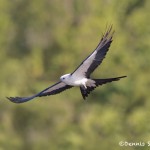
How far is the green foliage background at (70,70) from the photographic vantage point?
88.3 feet

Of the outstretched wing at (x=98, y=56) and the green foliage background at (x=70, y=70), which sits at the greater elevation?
the green foliage background at (x=70, y=70)

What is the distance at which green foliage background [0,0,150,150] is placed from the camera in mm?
26922

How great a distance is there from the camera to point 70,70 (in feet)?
102

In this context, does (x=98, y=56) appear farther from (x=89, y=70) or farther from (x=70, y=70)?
(x=70, y=70)

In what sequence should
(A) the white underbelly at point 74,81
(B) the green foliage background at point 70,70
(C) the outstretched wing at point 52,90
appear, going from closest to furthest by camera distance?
(A) the white underbelly at point 74,81, (C) the outstretched wing at point 52,90, (B) the green foliage background at point 70,70

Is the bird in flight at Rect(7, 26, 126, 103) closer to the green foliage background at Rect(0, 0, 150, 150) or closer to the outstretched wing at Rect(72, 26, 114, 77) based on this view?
the outstretched wing at Rect(72, 26, 114, 77)

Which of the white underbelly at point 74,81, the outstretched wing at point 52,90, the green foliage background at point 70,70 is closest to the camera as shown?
the white underbelly at point 74,81

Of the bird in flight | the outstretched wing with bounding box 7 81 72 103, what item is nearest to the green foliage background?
the outstretched wing with bounding box 7 81 72 103

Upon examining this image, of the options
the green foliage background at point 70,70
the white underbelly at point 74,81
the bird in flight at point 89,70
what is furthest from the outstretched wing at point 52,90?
the green foliage background at point 70,70

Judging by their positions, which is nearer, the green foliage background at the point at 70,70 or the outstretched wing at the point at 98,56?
the outstretched wing at the point at 98,56

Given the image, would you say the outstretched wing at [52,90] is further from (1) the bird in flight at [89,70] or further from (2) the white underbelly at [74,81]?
(2) the white underbelly at [74,81]

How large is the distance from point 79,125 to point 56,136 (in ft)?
4.48

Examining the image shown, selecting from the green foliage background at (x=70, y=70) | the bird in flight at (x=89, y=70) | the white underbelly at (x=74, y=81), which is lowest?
the white underbelly at (x=74, y=81)

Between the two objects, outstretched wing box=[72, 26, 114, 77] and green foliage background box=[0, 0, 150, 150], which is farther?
green foliage background box=[0, 0, 150, 150]
